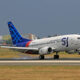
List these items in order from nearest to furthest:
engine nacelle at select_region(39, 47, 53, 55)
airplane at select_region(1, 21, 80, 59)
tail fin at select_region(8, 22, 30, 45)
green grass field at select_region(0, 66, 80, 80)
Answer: green grass field at select_region(0, 66, 80, 80)
airplane at select_region(1, 21, 80, 59)
engine nacelle at select_region(39, 47, 53, 55)
tail fin at select_region(8, 22, 30, 45)

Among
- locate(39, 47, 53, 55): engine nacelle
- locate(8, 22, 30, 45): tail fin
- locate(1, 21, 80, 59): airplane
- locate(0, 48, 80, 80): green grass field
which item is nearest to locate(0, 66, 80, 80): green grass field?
locate(0, 48, 80, 80): green grass field

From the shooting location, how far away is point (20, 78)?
23.9 meters

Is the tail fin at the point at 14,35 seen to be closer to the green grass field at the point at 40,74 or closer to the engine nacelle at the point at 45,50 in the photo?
the engine nacelle at the point at 45,50

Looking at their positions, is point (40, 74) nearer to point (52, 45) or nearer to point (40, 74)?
point (40, 74)

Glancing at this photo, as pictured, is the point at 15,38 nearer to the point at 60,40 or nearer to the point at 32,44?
the point at 32,44

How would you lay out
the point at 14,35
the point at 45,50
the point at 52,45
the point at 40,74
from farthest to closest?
the point at 14,35 → the point at 52,45 → the point at 45,50 → the point at 40,74

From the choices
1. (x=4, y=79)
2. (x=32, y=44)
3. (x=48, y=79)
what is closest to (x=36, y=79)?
(x=48, y=79)

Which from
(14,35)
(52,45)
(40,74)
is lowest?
(40,74)

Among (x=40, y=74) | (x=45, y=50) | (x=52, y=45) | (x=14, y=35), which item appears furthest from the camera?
(x=14, y=35)

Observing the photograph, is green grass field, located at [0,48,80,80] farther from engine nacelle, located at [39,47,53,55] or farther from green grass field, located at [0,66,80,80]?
engine nacelle, located at [39,47,53,55]

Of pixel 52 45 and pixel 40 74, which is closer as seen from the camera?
pixel 40 74

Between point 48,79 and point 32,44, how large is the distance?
3509 centimetres

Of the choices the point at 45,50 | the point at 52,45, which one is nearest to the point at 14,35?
the point at 52,45

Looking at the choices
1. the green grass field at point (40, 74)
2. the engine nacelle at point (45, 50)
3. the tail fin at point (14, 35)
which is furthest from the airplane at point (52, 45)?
the green grass field at point (40, 74)
